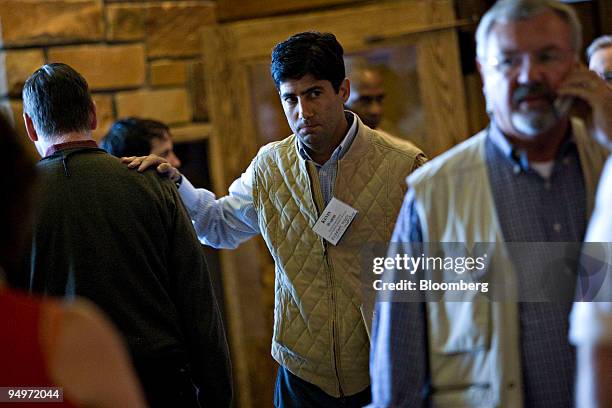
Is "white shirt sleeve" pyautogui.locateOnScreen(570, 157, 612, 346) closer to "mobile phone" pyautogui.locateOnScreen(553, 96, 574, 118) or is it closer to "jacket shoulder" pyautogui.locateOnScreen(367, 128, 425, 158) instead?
"mobile phone" pyautogui.locateOnScreen(553, 96, 574, 118)

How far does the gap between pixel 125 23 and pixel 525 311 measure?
2.87 meters

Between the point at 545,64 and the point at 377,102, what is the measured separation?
7.60 ft

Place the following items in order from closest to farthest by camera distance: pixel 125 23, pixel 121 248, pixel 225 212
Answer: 1. pixel 121 248
2. pixel 225 212
3. pixel 125 23

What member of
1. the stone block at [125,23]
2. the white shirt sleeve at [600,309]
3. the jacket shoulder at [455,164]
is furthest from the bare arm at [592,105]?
the stone block at [125,23]

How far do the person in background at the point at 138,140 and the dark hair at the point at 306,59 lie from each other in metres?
0.74

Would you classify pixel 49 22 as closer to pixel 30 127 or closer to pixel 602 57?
pixel 30 127

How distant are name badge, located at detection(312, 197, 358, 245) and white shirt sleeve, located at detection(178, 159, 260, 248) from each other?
27cm

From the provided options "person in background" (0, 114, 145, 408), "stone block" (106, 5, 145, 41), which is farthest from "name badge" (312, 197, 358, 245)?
"stone block" (106, 5, 145, 41)

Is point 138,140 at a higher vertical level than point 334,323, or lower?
higher

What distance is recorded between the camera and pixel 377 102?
414 cm

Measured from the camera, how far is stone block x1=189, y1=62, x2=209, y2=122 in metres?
4.47

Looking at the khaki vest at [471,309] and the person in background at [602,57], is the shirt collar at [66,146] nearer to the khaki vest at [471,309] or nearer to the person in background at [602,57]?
the khaki vest at [471,309]

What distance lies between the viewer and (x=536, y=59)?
6.03ft

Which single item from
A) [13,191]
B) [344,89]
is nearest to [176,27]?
[344,89]
